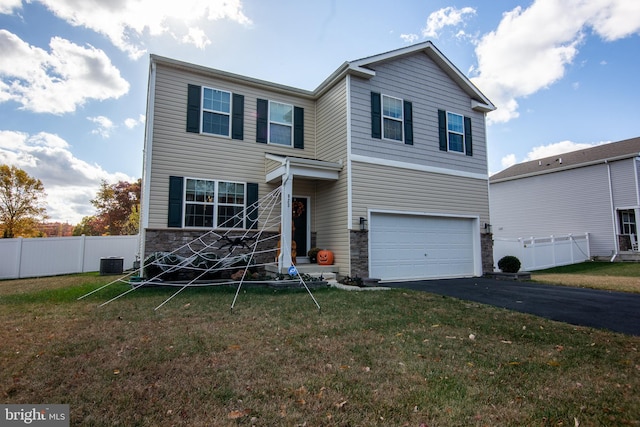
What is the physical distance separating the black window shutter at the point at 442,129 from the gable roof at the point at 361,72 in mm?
1624

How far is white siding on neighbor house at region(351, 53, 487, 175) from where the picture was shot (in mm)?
10484

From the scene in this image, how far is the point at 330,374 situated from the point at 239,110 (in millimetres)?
9508

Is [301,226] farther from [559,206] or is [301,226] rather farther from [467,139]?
[559,206]

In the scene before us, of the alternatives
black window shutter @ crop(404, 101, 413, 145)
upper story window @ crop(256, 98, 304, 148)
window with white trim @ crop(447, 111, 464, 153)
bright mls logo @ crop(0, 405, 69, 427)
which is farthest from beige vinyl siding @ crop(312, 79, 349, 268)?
bright mls logo @ crop(0, 405, 69, 427)

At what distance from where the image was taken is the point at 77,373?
3.25 m

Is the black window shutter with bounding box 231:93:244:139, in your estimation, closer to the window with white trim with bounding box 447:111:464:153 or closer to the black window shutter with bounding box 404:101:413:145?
the black window shutter with bounding box 404:101:413:145

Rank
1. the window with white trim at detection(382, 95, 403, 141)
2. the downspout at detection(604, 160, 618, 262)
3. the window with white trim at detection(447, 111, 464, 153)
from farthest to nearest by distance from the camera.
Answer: the downspout at detection(604, 160, 618, 262) → the window with white trim at detection(447, 111, 464, 153) → the window with white trim at detection(382, 95, 403, 141)

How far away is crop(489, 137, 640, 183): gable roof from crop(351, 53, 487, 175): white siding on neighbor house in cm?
946

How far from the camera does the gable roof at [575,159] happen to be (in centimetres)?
1738

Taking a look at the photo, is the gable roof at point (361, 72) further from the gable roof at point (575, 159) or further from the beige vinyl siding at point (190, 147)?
the gable roof at point (575, 159)

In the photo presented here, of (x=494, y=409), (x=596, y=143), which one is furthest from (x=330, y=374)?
(x=596, y=143)

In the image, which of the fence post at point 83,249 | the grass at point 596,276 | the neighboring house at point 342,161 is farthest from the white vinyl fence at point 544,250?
the fence post at point 83,249

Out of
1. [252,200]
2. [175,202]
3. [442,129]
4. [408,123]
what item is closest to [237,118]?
[252,200]

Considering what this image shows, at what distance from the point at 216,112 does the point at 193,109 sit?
2.27 feet
